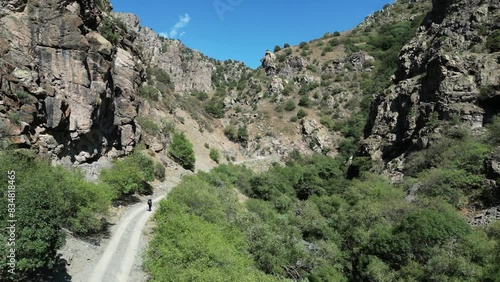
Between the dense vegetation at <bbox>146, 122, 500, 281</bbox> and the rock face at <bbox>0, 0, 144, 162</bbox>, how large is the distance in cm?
1187

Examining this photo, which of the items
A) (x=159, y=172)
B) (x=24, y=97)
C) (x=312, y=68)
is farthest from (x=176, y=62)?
(x=24, y=97)

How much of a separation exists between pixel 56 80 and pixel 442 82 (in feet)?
146

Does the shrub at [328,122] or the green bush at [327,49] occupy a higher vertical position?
the green bush at [327,49]

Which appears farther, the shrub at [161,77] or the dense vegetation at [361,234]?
the shrub at [161,77]

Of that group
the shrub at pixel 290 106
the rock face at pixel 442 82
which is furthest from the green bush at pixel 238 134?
the rock face at pixel 442 82

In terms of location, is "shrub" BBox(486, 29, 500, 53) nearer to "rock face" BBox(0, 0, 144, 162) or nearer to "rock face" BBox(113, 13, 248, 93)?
"rock face" BBox(0, 0, 144, 162)

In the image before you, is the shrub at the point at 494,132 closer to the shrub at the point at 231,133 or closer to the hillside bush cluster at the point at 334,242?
the hillside bush cluster at the point at 334,242

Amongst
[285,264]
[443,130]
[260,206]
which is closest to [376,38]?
[443,130]

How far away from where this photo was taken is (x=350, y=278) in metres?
27.6

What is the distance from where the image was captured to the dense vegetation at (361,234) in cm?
1869

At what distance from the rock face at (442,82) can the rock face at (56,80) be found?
3900 cm

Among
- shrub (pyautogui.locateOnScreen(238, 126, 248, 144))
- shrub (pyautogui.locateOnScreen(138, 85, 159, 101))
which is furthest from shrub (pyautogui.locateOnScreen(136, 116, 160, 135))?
shrub (pyautogui.locateOnScreen(238, 126, 248, 144))

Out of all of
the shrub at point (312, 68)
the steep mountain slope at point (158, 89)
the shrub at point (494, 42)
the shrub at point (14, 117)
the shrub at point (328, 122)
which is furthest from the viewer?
the shrub at point (312, 68)

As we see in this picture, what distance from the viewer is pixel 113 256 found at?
21.2 metres
